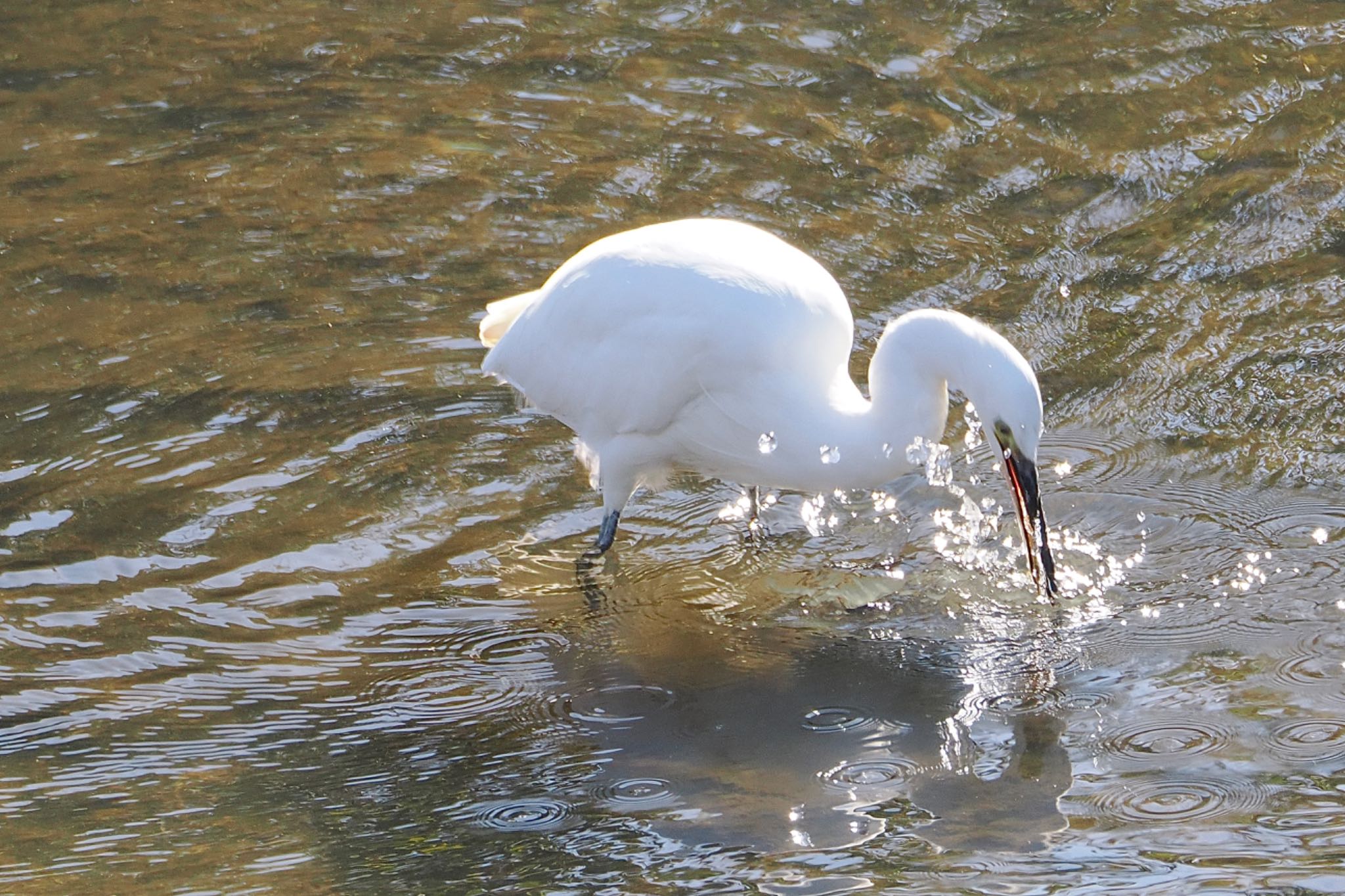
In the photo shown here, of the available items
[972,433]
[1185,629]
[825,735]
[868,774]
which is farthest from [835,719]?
[972,433]

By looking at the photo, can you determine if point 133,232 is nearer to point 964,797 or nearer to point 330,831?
point 330,831

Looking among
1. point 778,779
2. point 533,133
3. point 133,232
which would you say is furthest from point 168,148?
point 778,779

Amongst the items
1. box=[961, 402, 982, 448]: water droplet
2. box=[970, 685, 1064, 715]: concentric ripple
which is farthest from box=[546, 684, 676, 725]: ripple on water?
box=[961, 402, 982, 448]: water droplet

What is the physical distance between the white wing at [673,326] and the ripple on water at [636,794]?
1313mm

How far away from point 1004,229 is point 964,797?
3.77m

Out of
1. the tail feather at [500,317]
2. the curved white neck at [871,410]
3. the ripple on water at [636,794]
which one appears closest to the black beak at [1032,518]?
the curved white neck at [871,410]

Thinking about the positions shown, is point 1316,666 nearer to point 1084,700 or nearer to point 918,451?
point 1084,700

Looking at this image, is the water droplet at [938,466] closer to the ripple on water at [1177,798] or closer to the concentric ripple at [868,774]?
the concentric ripple at [868,774]

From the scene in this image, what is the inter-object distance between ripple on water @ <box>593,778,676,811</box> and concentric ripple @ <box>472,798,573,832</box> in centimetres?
11

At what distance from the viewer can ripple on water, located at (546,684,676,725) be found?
14.6 ft

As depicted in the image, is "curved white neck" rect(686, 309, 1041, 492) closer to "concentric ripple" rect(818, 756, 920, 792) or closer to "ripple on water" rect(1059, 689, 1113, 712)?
"ripple on water" rect(1059, 689, 1113, 712)

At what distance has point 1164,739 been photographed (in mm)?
4012

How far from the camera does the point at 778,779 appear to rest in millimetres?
4062

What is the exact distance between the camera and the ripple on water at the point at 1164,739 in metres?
3.95
